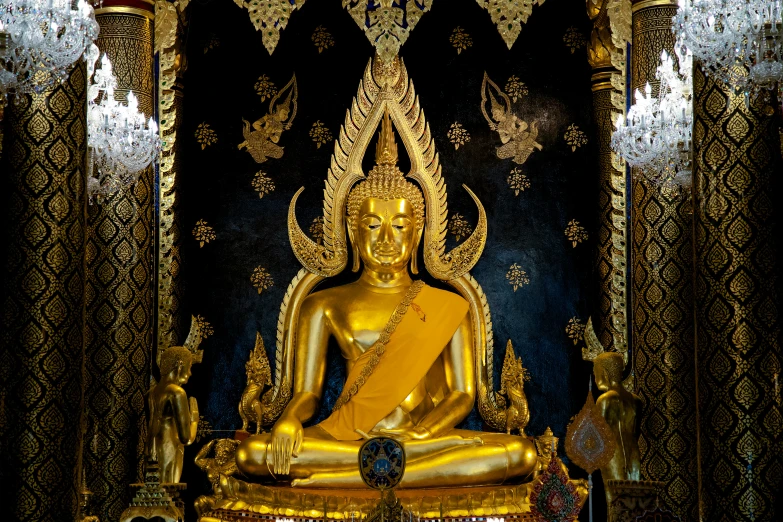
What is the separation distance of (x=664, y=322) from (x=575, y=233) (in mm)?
1212

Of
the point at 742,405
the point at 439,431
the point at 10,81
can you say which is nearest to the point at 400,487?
the point at 439,431

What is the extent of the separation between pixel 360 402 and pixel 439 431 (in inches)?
23.6

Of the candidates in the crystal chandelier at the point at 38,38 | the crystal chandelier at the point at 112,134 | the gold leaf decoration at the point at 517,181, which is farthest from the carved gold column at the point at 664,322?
the crystal chandelier at the point at 38,38

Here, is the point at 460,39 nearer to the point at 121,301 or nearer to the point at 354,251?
the point at 354,251

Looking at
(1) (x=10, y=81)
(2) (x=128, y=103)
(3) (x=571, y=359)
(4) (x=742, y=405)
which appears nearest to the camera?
(1) (x=10, y=81)

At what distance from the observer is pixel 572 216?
8664 mm

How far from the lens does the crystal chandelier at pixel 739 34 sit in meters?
5.40

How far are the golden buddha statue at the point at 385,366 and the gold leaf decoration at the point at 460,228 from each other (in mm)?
223

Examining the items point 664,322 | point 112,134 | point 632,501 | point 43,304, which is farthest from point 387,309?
point 632,501

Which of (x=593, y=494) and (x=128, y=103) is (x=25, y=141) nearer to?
(x=128, y=103)

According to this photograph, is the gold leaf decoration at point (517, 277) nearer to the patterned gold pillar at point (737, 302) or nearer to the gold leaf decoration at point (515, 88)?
the gold leaf decoration at point (515, 88)

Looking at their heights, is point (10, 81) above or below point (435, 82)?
below

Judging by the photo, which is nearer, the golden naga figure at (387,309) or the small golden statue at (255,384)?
the golden naga figure at (387,309)

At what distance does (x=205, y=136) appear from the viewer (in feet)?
28.9
